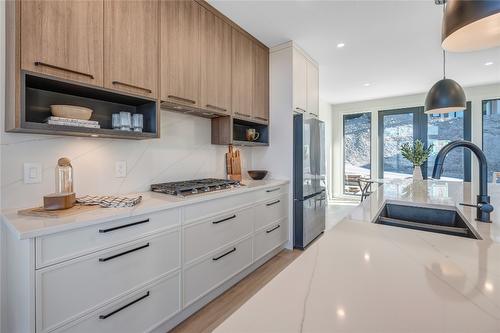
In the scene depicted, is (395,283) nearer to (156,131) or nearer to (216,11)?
(156,131)

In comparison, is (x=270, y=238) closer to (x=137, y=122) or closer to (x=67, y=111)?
(x=137, y=122)

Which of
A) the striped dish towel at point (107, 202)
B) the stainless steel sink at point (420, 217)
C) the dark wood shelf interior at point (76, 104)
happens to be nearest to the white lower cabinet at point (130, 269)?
the striped dish towel at point (107, 202)

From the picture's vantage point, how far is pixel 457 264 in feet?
1.89

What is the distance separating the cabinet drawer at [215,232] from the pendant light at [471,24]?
5.65 feet

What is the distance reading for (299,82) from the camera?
306 cm

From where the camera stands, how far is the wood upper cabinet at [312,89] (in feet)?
10.9

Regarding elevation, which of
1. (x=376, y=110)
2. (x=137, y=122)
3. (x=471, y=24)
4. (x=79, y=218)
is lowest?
(x=79, y=218)

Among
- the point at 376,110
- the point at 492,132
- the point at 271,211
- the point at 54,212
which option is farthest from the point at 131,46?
the point at 492,132

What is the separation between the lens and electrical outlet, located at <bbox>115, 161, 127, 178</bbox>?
6.06ft

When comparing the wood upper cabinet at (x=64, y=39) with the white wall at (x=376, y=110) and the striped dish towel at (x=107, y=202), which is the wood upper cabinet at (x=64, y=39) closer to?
the striped dish towel at (x=107, y=202)

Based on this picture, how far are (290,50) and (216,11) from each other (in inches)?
40.0

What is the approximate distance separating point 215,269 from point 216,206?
1.64 feet

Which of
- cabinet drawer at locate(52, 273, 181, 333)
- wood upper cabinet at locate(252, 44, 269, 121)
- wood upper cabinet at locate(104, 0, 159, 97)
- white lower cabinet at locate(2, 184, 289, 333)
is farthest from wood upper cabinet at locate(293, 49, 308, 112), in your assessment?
cabinet drawer at locate(52, 273, 181, 333)

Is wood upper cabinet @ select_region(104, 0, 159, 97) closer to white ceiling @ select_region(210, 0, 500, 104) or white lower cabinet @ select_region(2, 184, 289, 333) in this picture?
white ceiling @ select_region(210, 0, 500, 104)
